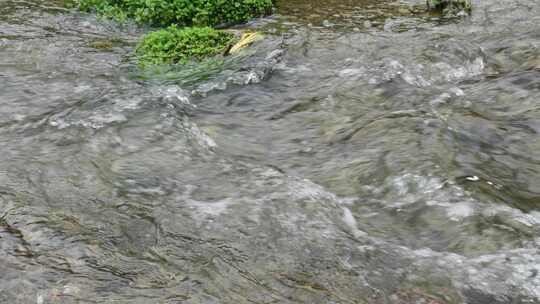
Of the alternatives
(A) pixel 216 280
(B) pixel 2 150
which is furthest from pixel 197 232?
(B) pixel 2 150

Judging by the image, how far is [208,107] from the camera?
21.7 feet

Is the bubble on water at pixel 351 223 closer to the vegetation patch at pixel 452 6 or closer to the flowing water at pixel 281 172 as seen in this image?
the flowing water at pixel 281 172

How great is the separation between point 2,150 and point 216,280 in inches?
119

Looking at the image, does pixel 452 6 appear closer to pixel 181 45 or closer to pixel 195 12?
pixel 195 12

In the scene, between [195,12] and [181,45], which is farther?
[195,12]

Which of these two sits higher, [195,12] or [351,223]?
[195,12]

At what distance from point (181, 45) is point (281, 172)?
12.3 ft

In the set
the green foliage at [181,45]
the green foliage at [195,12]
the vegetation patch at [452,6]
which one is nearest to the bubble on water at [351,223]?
the green foliage at [181,45]

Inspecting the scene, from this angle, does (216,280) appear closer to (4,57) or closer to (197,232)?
(197,232)

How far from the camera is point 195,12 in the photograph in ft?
31.1

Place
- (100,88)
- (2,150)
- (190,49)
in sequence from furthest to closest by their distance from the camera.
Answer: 1. (190,49)
2. (100,88)
3. (2,150)

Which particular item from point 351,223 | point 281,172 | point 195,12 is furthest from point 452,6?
point 351,223

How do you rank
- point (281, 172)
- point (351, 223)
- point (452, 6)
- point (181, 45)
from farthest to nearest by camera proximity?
1. point (452, 6)
2. point (181, 45)
3. point (281, 172)
4. point (351, 223)

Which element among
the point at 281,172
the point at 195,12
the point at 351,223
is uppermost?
the point at 195,12
